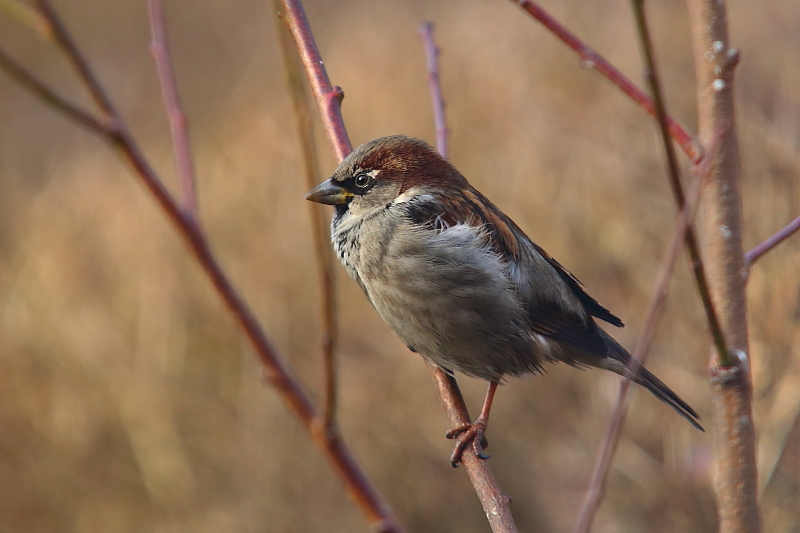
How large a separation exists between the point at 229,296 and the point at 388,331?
544 cm

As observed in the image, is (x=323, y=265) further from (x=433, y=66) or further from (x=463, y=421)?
(x=433, y=66)

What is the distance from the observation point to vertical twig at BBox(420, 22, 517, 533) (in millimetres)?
1720

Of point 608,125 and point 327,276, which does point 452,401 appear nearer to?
point 327,276

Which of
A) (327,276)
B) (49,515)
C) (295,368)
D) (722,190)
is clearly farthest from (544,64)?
(327,276)

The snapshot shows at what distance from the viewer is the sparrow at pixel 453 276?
97.7 inches

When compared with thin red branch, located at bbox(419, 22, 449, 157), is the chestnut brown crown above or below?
below

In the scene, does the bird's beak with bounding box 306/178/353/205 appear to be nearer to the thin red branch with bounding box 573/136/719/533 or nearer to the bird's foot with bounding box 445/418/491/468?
the bird's foot with bounding box 445/418/491/468

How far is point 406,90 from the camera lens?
7.99 metres

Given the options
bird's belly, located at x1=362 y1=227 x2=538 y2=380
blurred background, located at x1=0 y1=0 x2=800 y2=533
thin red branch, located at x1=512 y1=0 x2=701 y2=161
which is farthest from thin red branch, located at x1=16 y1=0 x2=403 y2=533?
blurred background, located at x1=0 y1=0 x2=800 y2=533

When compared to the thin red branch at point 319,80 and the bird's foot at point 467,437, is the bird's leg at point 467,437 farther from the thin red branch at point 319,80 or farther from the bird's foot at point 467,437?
the thin red branch at point 319,80

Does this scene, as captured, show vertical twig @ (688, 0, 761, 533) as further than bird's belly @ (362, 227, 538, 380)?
No

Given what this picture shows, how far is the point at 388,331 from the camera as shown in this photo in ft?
20.2

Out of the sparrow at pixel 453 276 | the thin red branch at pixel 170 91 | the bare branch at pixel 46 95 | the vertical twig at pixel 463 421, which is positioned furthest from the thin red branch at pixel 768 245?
the sparrow at pixel 453 276

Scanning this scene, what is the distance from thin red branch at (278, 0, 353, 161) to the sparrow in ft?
0.32
